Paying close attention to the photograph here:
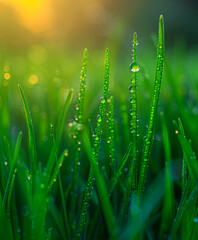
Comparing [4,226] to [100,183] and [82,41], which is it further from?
[82,41]

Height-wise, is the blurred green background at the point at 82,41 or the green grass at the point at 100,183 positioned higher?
the blurred green background at the point at 82,41

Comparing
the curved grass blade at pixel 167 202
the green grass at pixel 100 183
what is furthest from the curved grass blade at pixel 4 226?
the curved grass blade at pixel 167 202

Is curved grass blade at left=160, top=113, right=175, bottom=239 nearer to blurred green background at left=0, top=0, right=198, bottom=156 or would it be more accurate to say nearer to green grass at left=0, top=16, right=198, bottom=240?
green grass at left=0, top=16, right=198, bottom=240

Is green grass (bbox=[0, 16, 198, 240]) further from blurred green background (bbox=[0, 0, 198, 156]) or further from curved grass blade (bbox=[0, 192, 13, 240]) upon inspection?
blurred green background (bbox=[0, 0, 198, 156])

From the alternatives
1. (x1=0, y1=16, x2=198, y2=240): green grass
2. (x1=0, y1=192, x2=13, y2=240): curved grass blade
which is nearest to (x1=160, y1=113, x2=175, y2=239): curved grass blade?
(x1=0, y1=16, x2=198, y2=240): green grass

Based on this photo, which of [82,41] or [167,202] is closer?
[167,202]

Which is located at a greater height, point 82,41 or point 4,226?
point 82,41

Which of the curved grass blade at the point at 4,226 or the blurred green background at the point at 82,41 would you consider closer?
the curved grass blade at the point at 4,226

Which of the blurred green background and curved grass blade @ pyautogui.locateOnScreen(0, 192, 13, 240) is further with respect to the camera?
the blurred green background

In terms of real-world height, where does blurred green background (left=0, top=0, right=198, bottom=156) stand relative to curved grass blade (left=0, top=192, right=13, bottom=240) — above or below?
above

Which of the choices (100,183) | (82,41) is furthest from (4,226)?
(82,41)

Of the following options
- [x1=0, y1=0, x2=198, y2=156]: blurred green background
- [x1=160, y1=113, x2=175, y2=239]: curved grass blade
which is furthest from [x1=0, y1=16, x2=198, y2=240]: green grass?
[x1=0, y1=0, x2=198, y2=156]: blurred green background

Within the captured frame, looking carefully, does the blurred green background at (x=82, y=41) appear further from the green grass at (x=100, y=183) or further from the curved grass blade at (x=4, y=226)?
the curved grass blade at (x=4, y=226)
